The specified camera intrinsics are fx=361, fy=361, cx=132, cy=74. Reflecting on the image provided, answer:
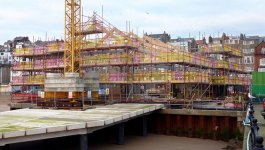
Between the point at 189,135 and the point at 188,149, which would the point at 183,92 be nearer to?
the point at 189,135

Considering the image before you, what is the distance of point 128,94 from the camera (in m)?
33.2

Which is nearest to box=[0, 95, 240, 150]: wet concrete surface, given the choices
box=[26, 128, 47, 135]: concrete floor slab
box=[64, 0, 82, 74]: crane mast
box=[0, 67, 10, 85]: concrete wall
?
box=[26, 128, 47, 135]: concrete floor slab

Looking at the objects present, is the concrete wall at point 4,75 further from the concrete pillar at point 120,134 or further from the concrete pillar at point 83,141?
the concrete pillar at point 83,141

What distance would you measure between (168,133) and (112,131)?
3907 mm

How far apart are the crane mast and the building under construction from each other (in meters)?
0.37

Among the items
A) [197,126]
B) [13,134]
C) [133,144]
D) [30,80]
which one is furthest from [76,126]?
[30,80]

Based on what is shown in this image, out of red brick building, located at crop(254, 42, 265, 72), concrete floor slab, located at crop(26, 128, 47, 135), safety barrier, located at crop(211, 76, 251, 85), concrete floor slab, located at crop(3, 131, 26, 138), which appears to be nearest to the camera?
concrete floor slab, located at crop(3, 131, 26, 138)

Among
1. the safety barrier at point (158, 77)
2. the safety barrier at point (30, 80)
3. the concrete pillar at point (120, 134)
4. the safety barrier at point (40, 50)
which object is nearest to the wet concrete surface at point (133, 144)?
the concrete pillar at point (120, 134)

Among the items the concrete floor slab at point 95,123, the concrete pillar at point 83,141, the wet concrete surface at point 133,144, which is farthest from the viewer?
the wet concrete surface at point 133,144

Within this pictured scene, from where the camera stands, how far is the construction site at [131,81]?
23.6 m

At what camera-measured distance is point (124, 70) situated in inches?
1345

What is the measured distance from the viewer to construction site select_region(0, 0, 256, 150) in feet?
77.6

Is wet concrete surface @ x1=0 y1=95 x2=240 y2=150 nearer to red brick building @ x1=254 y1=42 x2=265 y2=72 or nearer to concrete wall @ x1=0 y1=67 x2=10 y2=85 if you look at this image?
red brick building @ x1=254 y1=42 x2=265 y2=72

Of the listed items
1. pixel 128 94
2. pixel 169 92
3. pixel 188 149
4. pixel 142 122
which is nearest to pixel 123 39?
pixel 128 94
